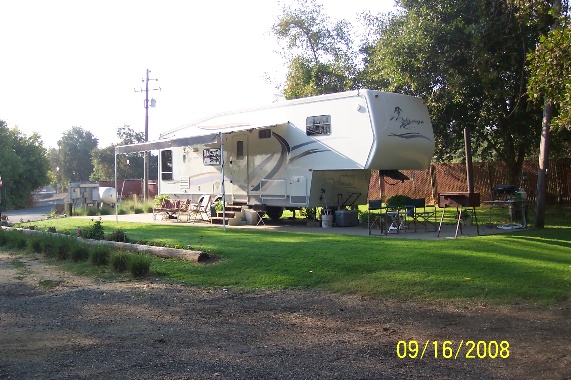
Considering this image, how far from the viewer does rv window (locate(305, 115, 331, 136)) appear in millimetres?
16031

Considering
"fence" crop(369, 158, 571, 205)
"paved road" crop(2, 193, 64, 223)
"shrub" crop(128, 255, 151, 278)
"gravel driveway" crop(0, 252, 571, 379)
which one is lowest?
"gravel driveway" crop(0, 252, 571, 379)

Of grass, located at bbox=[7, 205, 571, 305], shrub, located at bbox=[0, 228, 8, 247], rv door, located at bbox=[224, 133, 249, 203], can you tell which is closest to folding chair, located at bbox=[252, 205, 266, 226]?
rv door, located at bbox=[224, 133, 249, 203]

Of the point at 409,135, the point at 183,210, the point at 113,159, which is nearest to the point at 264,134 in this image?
the point at 183,210

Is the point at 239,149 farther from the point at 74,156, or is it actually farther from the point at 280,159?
the point at 74,156

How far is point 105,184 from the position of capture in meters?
→ 38.6

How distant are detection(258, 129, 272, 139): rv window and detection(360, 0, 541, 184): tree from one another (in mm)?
3969

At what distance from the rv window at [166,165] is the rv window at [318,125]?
7.14m

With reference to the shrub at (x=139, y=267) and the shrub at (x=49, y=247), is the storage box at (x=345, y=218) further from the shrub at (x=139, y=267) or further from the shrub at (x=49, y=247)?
the shrub at (x=139, y=267)

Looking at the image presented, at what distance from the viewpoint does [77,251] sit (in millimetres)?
11680

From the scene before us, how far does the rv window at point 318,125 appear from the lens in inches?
631

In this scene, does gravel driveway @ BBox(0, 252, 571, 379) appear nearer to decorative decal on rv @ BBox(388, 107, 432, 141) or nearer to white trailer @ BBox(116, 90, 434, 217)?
white trailer @ BBox(116, 90, 434, 217)

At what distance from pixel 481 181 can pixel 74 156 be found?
58.8m

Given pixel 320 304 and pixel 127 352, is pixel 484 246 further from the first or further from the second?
pixel 127 352

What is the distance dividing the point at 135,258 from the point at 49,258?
11.9 ft
